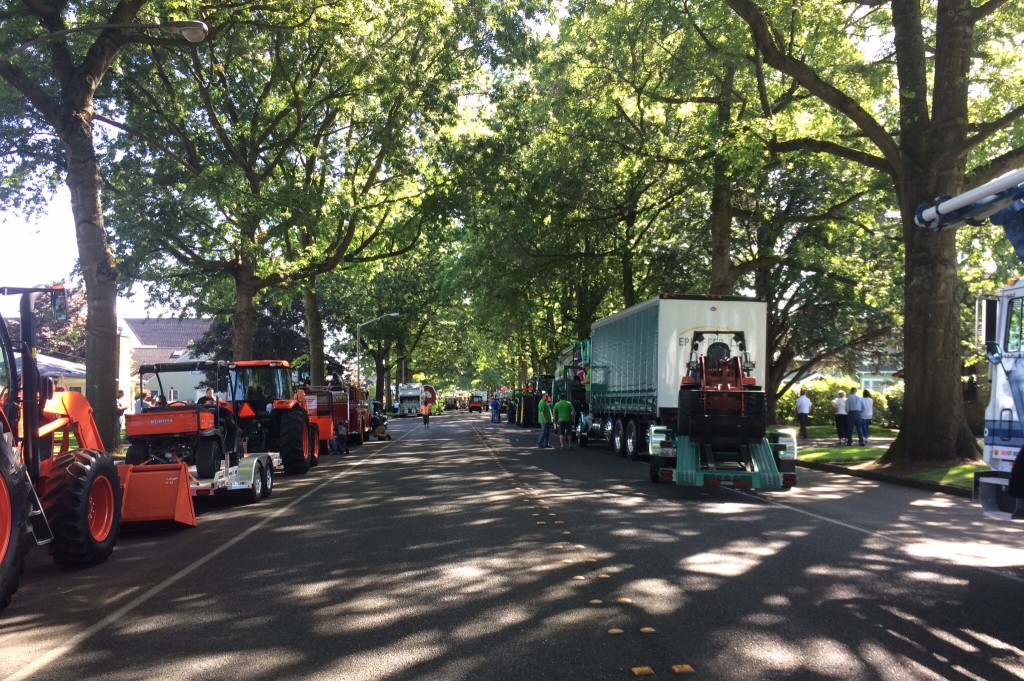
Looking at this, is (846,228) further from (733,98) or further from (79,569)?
(79,569)

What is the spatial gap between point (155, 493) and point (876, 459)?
1530 cm

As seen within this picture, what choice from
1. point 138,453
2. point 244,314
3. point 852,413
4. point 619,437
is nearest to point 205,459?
point 138,453

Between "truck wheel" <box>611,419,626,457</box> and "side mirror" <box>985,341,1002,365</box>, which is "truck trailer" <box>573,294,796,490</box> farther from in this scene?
"side mirror" <box>985,341,1002,365</box>

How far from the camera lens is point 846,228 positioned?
28.9m

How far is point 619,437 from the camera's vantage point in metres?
23.8

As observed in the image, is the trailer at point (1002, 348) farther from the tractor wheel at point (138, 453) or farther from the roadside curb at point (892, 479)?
the tractor wheel at point (138, 453)

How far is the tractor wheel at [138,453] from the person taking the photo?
1287 centimetres

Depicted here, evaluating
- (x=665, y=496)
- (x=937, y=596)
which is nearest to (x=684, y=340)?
(x=665, y=496)

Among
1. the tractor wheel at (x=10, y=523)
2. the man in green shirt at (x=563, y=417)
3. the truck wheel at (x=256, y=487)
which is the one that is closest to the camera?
the tractor wheel at (x=10, y=523)

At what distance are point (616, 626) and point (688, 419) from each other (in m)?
9.19

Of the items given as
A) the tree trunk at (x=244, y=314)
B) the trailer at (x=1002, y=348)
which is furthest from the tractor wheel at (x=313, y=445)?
the trailer at (x=1002, y=348)

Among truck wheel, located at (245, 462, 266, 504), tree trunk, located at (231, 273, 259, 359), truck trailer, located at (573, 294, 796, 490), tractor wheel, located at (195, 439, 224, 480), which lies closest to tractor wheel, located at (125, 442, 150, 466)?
tractor wheel, located at (195, 439, 224, 480)

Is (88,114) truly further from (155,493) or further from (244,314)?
(244,314)

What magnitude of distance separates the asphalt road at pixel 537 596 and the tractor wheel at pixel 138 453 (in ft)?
4.13
